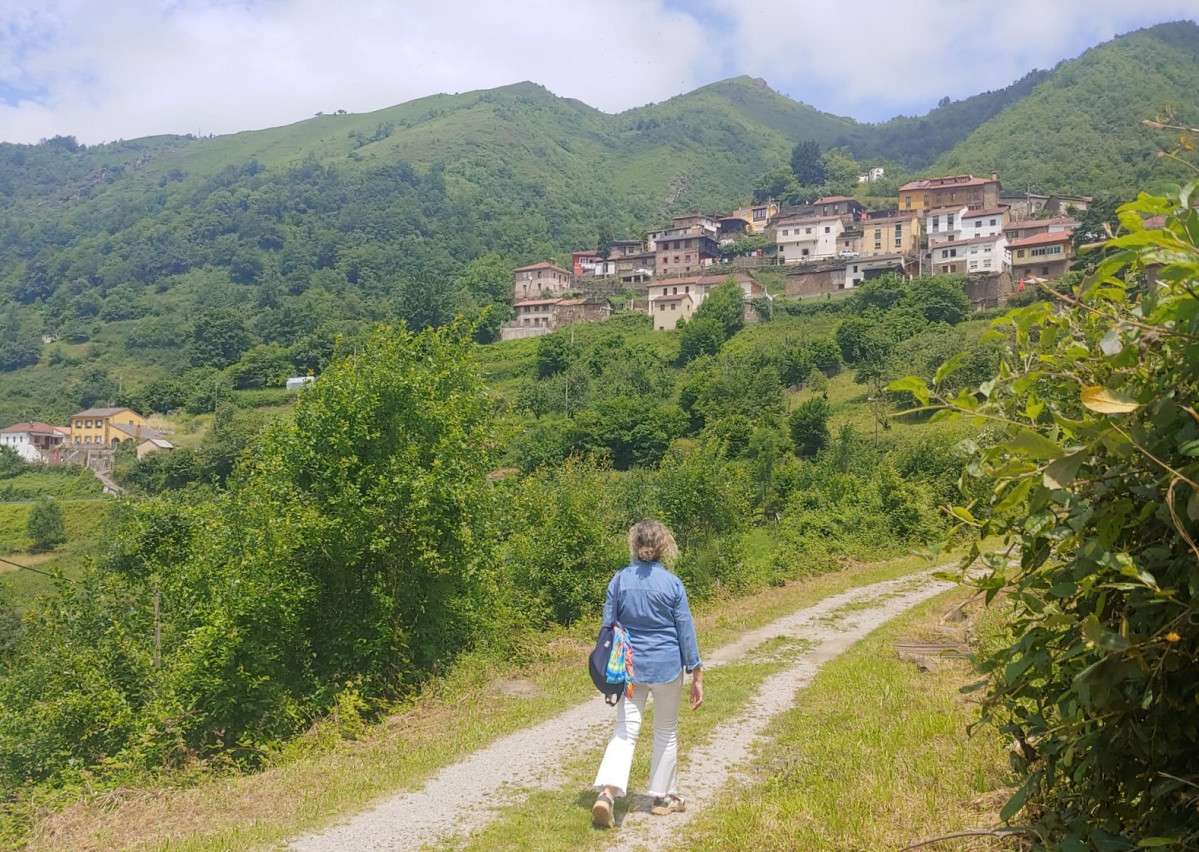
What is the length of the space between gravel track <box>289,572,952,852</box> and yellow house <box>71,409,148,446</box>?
7547cm

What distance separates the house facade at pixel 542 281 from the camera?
89.4 meters

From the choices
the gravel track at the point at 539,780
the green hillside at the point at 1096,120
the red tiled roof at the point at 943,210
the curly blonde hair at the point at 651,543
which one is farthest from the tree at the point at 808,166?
the curly blonde hair at the point at 651,543

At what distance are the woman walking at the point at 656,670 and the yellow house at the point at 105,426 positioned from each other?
255 ft

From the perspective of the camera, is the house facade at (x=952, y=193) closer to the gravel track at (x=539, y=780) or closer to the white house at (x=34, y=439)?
the white house at (x=34, y=439)

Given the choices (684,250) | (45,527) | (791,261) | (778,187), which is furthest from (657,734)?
(778,187)

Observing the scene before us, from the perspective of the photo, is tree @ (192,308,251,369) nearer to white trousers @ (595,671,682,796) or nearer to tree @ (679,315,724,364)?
tree @ (679,315,724,364)

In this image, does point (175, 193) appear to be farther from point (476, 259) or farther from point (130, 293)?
point (476, 259)

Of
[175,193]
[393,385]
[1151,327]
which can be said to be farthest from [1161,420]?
[175,193]

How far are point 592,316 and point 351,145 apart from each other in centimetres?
13861

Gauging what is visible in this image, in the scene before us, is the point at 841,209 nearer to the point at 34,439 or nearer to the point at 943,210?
the point at 943,210

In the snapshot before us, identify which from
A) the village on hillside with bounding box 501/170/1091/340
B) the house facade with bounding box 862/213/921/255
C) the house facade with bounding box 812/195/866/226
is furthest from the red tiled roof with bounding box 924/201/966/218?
the house facade with bounding box 812/195/866/226

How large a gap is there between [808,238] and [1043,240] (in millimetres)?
23817

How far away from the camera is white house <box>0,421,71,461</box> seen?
2955 inches

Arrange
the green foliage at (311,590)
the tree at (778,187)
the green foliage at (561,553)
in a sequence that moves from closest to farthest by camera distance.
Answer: the green foliage at (311,590), the green foliage at (561,553), the tree at (778,187)
